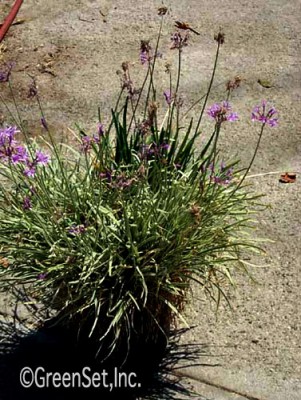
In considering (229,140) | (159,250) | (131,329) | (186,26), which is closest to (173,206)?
(159,250)

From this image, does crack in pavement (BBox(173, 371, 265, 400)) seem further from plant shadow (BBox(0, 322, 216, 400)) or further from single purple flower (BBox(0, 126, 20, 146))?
single purple flower (BBox(0, 126, 20, 146))

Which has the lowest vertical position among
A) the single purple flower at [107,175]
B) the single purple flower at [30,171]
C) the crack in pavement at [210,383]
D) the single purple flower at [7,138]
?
the crack in pavement at [210,383]

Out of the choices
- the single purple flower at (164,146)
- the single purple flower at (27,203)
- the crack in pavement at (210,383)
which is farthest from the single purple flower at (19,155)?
the crack in pavement at (210,383)

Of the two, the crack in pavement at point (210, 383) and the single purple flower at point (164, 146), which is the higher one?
the single purple flower at point (164, 146)

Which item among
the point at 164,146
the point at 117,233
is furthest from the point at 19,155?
the point at 164,146

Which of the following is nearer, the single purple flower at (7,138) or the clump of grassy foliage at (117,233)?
the single purple flower at (7,138)

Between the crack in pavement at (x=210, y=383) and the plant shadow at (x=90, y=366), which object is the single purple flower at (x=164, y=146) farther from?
the crack in pavement at (x=210, y=383)

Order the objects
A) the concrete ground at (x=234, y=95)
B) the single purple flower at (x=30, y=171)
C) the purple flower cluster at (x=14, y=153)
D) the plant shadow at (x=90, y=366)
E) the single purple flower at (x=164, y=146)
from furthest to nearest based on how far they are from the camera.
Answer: the concrete ground at (x=234, y=95)
the plant shadow at (x=90, y=366)
the single purple flower at (x=164, y=146)
the single purple flower at (x=30, y=171)
the purple flower cluster at (x=14, y=153)

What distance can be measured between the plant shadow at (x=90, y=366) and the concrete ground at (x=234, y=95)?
0.24ft

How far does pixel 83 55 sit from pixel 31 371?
103 inches

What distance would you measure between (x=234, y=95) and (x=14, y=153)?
2.43 meters

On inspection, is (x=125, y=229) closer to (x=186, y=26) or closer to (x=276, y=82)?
(x=276, y=82)

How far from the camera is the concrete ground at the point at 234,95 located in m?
3.74

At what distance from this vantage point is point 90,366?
11.8 ft
